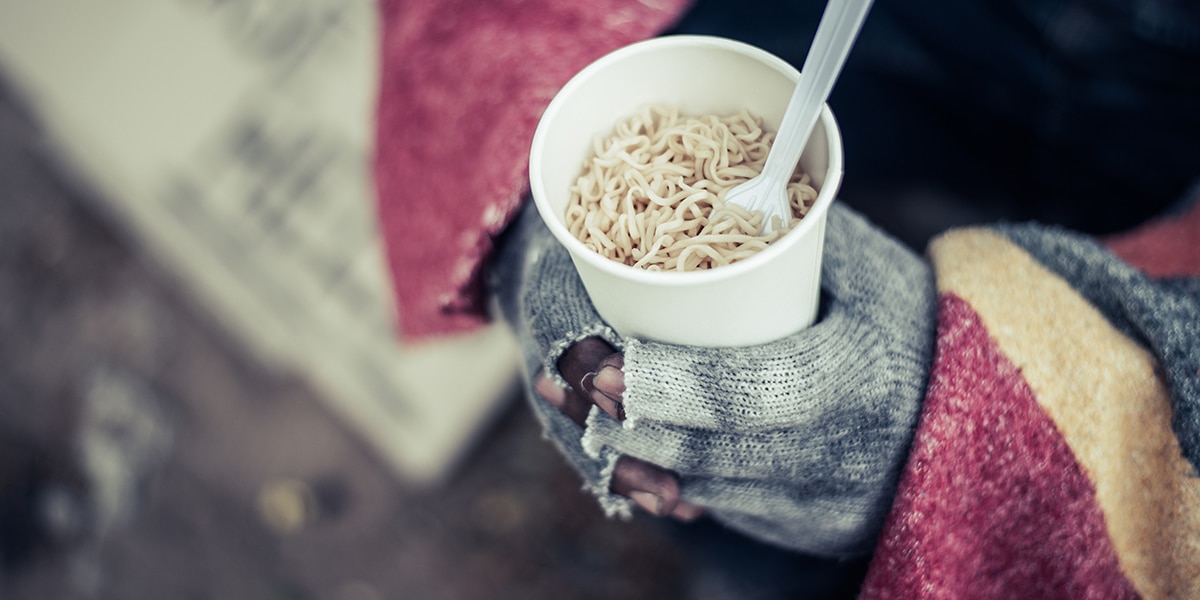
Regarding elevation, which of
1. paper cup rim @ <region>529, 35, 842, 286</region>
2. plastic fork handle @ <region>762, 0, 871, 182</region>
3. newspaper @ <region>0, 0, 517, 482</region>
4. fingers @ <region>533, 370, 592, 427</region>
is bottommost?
newspaper @ <region>0, 0, 517, 482</region>

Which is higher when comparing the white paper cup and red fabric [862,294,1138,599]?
the white paper cup

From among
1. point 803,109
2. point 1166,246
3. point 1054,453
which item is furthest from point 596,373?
point 1166,246

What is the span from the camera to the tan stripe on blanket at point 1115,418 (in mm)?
582

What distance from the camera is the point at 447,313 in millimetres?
834

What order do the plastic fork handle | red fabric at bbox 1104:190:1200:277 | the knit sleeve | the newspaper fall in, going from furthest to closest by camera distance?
the newspaper, red fabric at bbox 1104:190:1200:277, the knit sleeve, the plastic fork handle

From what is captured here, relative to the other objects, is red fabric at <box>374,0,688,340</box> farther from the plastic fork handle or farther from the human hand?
the plastic fork handle

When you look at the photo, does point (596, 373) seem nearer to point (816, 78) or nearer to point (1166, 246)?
point (816, 78)

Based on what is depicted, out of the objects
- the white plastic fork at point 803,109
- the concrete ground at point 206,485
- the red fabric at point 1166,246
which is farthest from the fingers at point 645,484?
the concrete ground at point 206,485

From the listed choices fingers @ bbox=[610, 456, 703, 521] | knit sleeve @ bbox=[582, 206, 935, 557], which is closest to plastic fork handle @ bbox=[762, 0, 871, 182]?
knit sleeve @ bbox=[582, 206, 935, 557]

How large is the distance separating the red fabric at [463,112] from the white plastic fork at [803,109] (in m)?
0.31

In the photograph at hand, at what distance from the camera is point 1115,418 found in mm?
591

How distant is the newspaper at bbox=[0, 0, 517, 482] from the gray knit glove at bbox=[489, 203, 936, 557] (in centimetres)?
83

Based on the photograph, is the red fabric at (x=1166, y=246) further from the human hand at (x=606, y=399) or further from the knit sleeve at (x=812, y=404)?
the human hand at (x=606, y=399)

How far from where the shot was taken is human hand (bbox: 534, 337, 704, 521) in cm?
57
